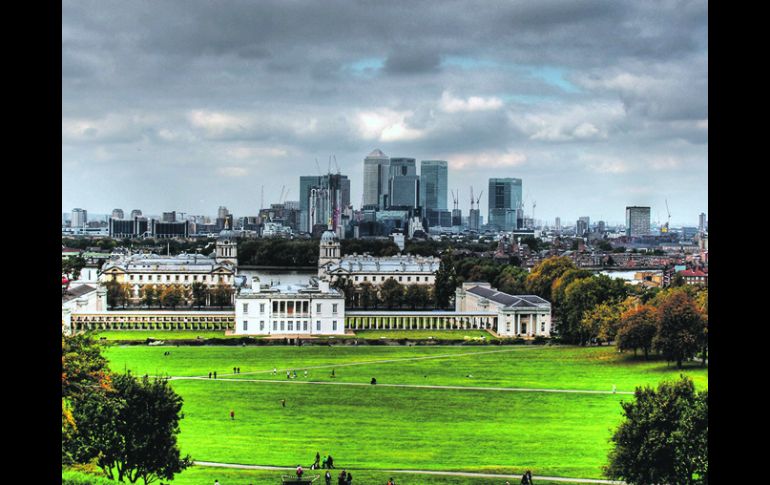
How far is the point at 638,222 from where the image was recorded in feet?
293

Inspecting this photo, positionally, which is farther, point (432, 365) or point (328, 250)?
point (328, 250)

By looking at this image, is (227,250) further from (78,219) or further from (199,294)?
(78,219)

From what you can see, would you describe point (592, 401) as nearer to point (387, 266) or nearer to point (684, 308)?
point (684, 308)

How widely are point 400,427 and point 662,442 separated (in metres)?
6.38

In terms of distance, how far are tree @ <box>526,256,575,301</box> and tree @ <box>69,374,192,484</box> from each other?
30763mm

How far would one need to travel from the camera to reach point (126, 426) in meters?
15.0

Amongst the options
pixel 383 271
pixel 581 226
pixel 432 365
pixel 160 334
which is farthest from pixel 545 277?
pixel 581 226

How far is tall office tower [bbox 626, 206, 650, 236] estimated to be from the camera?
283 ft

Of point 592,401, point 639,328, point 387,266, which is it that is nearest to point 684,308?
point 639,328

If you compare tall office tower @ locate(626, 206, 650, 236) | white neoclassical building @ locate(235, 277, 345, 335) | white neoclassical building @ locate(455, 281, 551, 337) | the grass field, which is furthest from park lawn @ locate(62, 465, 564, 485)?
tall office tower @ locate(626, 206, 650, 236)

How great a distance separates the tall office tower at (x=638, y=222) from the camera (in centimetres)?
8638

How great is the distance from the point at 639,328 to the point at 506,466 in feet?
45.6

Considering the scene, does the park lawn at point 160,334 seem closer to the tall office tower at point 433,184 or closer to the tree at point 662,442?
the tree at point 662,442

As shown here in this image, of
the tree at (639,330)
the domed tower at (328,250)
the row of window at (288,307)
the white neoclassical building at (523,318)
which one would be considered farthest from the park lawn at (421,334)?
the domed tower at (328,250)
